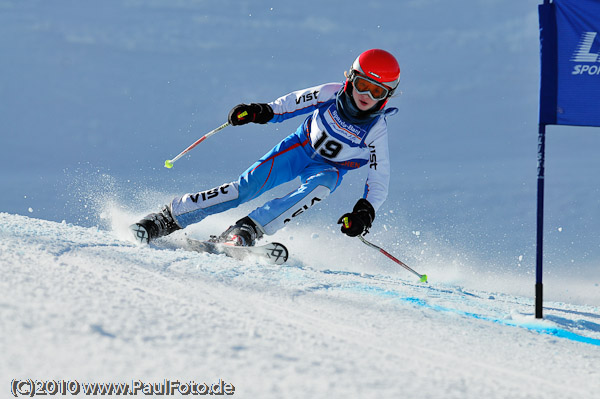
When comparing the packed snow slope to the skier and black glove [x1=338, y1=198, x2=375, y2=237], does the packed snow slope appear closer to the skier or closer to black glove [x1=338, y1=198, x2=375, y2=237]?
black glove [x1=338, y1=198, x2=375, y2=237]

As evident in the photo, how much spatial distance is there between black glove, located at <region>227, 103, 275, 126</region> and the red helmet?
0.74 metres

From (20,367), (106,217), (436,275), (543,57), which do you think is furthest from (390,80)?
(20,367)

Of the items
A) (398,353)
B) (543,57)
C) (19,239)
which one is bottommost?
(398,353)

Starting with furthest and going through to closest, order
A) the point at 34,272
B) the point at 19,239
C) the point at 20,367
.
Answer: the point at 19,239 < the point at 34,272 < the point at 20,367

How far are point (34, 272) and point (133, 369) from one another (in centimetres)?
94

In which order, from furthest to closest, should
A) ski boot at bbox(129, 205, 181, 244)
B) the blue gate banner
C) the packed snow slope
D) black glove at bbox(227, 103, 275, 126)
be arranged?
1. black glove at bbox(227, 103, 275, 126)
2. ski boot at bbox(129, 205, 181, 244)
3. the blue gate banner
4. the packed snow slope

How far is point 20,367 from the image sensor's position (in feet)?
4.48

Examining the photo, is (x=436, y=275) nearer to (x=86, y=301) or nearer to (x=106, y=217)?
(x=106, y=217)

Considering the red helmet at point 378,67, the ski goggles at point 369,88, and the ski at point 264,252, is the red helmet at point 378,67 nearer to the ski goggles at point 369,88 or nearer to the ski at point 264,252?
the ski goggles at point 369,88

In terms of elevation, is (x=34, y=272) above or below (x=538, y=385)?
above

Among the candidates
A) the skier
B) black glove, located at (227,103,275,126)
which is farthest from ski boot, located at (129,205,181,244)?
black glove, located at (227,103,275,126)

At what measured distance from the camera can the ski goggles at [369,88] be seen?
152 inches

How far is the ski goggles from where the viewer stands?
12.6ft

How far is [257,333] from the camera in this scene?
1.79 meters
